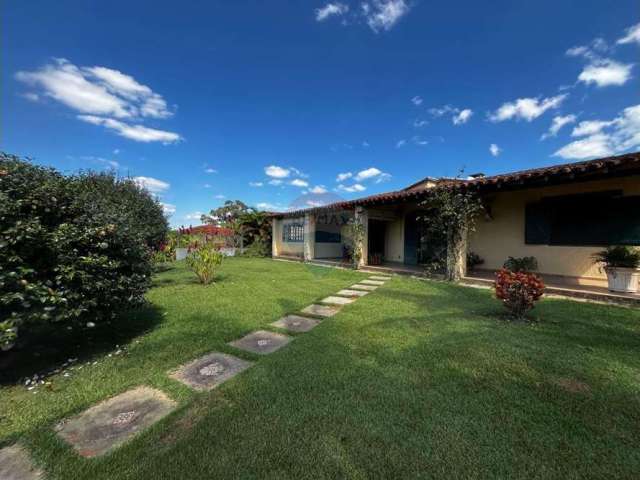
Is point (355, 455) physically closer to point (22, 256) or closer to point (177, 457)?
point (177, 457)

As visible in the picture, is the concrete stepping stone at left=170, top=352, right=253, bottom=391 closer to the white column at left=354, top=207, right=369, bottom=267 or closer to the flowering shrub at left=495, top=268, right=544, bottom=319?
the flowering shrub at left=495, top=268, right=544, bottom=319

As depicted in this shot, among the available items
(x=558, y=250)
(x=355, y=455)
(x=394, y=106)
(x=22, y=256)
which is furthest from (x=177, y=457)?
(x=394, y=106)

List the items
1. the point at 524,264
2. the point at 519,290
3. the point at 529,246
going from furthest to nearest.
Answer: the point at 529,246, the point at 524,264, the point at 519,290

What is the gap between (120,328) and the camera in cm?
431

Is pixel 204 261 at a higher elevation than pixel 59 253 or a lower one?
lower

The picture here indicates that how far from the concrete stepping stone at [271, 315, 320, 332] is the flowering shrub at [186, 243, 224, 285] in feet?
13.0

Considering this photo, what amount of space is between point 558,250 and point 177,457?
10.3 meters

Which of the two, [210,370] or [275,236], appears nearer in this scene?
[210,370]

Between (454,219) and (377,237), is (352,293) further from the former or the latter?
(377,237)

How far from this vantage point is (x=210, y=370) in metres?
3.01

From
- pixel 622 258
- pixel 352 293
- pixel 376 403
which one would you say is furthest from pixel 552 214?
pixel 376 403

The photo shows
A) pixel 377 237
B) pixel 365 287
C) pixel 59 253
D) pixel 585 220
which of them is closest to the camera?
pixel 59 253

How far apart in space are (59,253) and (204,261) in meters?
4.80

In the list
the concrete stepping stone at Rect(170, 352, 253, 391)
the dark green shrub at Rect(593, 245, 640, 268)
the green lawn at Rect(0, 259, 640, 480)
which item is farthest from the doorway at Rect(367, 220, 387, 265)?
the concrete stepping stone at Rect(170, 352, 253, 391)
